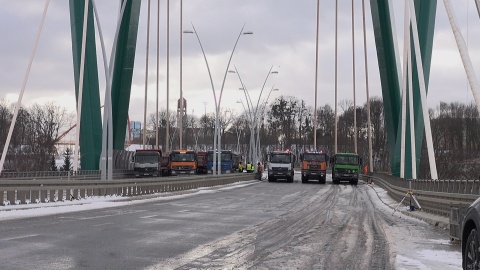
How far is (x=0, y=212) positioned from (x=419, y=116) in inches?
1181

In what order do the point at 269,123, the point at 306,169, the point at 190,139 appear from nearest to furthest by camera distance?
the point at 306,169 → the point at 269,123 → the point at 190,139

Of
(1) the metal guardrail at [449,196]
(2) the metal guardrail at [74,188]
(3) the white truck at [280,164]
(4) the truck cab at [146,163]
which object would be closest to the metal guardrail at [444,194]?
(1) the metal guardrail at [449,196]

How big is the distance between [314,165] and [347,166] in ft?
10.1

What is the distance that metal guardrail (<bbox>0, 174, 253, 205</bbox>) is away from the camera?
21922 millimetres

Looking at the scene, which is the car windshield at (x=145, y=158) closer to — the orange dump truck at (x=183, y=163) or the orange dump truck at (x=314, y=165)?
the orange dump truck at (x=183, y=163)

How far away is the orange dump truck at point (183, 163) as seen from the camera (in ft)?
204

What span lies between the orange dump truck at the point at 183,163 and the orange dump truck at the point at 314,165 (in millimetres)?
11190

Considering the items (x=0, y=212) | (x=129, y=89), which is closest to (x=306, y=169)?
(x=129, y=89)

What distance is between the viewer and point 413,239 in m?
14.1

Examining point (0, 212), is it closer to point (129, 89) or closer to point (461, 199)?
point (461, 199)

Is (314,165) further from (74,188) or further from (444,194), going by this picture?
(444,194)

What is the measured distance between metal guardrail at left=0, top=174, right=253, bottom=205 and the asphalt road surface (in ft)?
11.4

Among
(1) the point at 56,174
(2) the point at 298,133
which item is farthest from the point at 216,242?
(2) the point at 298,133

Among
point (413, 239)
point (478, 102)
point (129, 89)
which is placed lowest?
point (413, 239)
